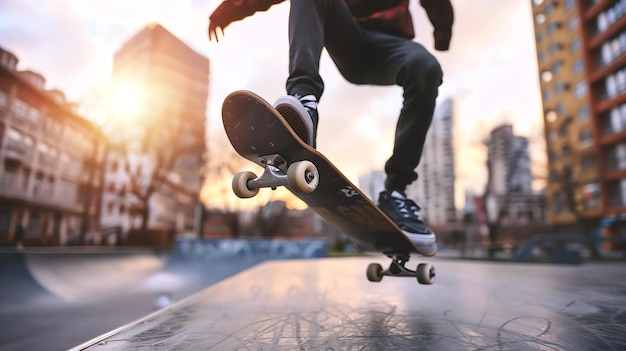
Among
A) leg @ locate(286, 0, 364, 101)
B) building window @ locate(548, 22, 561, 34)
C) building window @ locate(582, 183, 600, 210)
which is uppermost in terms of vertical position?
building window @ locate(548, 22, 561, 34)

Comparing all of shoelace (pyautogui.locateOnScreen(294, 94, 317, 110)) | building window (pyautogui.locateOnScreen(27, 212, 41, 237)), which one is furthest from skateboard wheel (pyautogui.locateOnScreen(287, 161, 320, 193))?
building window (pyautogui.locateOnScreen(27, 212, 41, 237))

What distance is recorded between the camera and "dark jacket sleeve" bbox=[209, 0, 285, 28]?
4.91 feet

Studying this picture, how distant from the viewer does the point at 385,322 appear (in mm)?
1192

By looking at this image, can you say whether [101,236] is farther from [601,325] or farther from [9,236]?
[601,325]

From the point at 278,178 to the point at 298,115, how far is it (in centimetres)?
23

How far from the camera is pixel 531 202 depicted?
37.4 meters

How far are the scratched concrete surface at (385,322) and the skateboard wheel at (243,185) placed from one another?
46 centimetres

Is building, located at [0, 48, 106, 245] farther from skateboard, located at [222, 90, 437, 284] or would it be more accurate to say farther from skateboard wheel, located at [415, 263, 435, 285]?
skateboard wheel, located at [415, 263, 435, 285]

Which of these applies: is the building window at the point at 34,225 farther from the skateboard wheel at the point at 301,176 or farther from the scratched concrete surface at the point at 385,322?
the skateboard wheel at the point at 301,176

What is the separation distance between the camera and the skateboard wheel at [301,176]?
1104 mm

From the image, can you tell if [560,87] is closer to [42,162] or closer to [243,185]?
[243,185]

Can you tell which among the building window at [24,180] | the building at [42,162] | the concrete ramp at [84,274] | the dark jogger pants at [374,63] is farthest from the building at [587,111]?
the building window at [24,180]

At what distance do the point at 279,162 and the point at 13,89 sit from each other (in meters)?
13.6

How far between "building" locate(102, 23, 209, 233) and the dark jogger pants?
65.2ft
